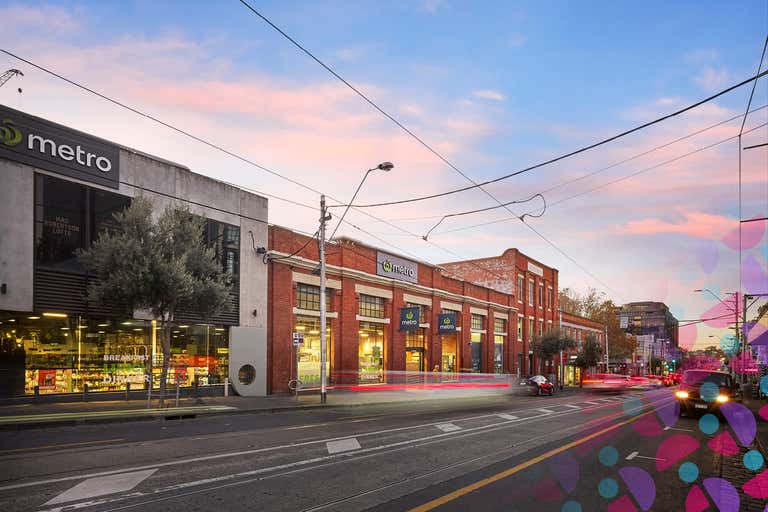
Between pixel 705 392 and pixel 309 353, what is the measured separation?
18138 millimetres

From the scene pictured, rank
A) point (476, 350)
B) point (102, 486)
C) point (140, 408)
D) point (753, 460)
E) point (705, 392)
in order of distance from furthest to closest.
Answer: point (476, 350) < point (705, 392) < point (140, 408) < point (753, 460) < point (102, 486)

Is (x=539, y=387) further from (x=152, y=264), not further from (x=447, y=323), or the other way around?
(x=152, y=264)

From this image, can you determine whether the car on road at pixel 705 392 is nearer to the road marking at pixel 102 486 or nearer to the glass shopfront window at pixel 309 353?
the glass shopfront window at pixel 309 353

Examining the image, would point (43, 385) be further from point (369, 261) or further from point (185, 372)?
point (369, 261)

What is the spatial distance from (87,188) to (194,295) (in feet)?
18.2

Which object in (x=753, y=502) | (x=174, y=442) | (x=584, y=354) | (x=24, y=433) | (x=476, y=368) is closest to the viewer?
(x=753, y=502)

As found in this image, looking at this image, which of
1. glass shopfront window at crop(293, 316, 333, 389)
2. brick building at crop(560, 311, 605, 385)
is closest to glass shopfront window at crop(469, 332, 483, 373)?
brick building at crop(560, 311, 605, 385)

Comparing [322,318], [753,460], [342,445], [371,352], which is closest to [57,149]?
[322,318]

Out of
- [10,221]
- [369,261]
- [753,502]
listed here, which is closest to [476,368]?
[369,261]

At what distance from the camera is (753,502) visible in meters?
7.49

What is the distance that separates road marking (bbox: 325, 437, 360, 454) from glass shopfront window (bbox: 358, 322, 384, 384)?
21.3 metres

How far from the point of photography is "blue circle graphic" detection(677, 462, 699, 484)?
8.89 meters

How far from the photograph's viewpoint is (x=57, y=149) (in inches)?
749

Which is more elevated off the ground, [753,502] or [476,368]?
[753,502]
